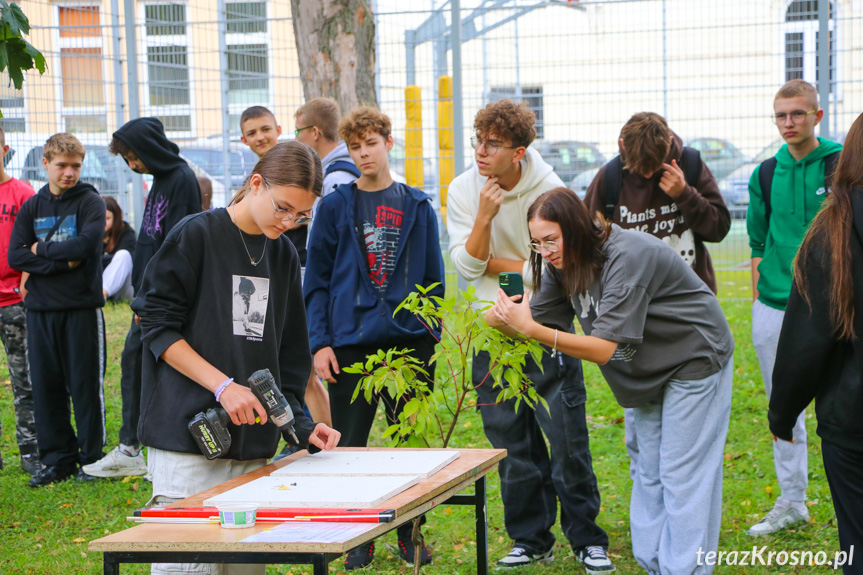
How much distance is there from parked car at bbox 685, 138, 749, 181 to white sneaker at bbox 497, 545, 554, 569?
4.85 metres

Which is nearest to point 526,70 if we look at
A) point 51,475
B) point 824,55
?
point 824,55

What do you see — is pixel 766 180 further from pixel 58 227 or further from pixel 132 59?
pixel 132 59

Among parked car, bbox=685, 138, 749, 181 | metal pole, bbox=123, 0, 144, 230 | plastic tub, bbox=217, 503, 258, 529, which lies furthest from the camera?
metal pole, bbox=123, 0, 144, 230

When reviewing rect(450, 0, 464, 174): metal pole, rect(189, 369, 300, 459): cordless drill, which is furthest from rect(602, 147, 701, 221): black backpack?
rect(450, 0, 464, 174): metal pole

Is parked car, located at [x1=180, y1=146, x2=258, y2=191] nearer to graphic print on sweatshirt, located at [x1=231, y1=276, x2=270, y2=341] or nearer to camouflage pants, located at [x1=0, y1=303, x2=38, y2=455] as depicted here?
camouflage pants, located at [x1=0, y1=303, x2=38, y2=455]

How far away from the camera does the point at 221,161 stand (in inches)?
346

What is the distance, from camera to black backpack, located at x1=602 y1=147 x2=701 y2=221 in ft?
14.9

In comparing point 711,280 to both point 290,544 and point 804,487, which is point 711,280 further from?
point 290,544

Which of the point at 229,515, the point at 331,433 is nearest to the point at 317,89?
the point at 331,433

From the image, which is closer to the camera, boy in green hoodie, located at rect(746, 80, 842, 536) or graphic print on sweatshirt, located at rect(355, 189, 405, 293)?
graphic print on sweatshirt, located at rect(355, 189, 405, 293)

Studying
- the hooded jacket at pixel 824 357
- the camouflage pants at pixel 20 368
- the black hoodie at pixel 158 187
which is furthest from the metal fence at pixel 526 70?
the hooded jacket at pixel 824 357

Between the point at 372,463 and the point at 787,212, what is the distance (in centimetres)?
273

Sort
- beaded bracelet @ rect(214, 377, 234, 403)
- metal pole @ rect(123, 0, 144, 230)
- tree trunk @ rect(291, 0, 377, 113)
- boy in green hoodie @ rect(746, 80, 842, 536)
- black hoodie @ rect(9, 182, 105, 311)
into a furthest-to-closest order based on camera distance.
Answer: metal pole @ rect(123, 0, 144, 230), tree trunk @ rect(291, 0, 377, 113), black hoodie @ rect(9, 182, 105, 311), boy in green hoodie @ rect(746, 80, 842, 536), beaded bracelet @ rect(214, 377, 234, 403)

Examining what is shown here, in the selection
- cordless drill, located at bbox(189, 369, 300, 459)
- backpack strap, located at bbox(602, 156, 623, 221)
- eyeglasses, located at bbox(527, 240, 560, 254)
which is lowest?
cordless drill, located at bbox(189, 369, 300, 459)
